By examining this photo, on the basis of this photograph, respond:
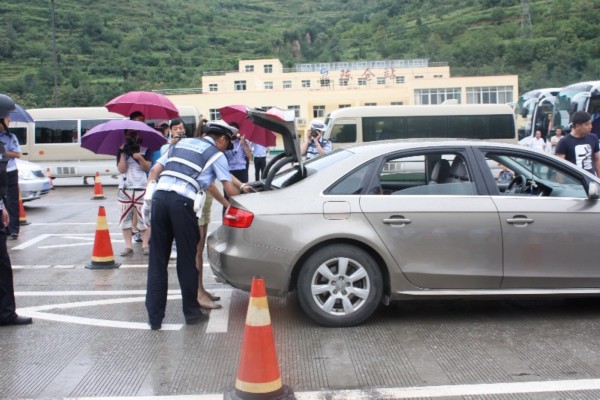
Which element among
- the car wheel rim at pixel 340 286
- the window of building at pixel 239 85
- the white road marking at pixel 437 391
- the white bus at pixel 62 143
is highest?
the window of building at pixel 239 85

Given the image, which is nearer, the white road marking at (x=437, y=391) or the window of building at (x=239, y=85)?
the white road marking at (x=437, y=391)

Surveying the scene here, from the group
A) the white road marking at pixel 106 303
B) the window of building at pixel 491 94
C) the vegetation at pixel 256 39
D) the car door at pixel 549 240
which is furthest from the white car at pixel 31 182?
the window of building at pixel 491 94

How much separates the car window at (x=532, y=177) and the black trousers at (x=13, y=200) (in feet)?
24.3

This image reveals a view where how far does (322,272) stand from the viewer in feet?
17.6

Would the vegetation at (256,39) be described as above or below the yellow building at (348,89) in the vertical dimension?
above

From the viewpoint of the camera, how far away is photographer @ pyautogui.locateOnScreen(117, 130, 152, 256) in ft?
28.0

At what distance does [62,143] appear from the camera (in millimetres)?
24234

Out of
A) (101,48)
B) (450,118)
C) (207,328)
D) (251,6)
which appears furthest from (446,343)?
(251,6)

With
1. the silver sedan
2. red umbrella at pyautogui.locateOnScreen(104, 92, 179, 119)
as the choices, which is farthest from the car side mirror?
red umbrella at pyautogui.locateOnScreen(104, 92, 179, 119)

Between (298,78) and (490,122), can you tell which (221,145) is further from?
(298,78)

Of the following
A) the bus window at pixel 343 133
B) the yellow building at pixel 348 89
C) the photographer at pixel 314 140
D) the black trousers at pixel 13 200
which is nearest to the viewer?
the black trousers at pixel 13 200

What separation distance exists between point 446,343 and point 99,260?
475 centimetres

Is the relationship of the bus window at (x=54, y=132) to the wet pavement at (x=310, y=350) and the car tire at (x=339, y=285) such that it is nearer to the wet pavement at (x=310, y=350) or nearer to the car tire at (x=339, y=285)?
the wet pavement at (x=310, y=350)

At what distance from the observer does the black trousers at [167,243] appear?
5430 mm
